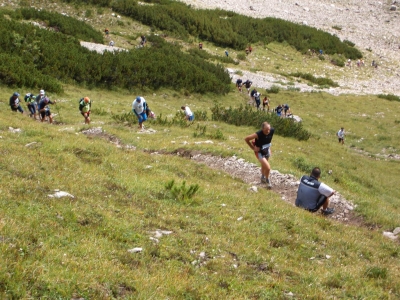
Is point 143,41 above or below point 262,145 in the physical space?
above

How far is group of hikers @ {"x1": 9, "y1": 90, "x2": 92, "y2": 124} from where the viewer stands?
19.6 m

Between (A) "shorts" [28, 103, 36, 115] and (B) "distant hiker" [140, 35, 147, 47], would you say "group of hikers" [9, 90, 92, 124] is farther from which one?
(B) "distant hiker" [140, 35, 147, 47]

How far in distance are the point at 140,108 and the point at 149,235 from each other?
12713 millimetres

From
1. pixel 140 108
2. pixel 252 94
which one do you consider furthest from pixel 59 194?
pixel 252 94

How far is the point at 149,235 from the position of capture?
24.1 feet

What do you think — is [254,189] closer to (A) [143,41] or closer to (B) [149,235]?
(B) [149,235]

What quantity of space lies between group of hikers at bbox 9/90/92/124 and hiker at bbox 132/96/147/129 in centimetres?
208

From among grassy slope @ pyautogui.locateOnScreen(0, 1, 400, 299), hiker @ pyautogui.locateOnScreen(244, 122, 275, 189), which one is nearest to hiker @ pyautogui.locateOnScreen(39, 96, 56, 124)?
grassy slope @ pyautogui.locateOnScreen(0, 1, 400, 299)

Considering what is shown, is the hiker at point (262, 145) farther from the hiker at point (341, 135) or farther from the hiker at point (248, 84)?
the hiker at point (248, 84)

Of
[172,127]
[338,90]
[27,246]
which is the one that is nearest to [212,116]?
[172,127]

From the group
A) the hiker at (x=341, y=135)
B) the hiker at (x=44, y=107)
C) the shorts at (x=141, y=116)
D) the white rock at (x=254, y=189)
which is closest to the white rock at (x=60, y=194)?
the white rock at (x=254, y=189)

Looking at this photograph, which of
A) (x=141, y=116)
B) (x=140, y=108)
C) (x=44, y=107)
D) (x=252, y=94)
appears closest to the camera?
(x=140, y=108)

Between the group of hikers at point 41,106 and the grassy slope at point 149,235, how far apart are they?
4334mm

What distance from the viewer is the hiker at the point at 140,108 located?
19359mm
